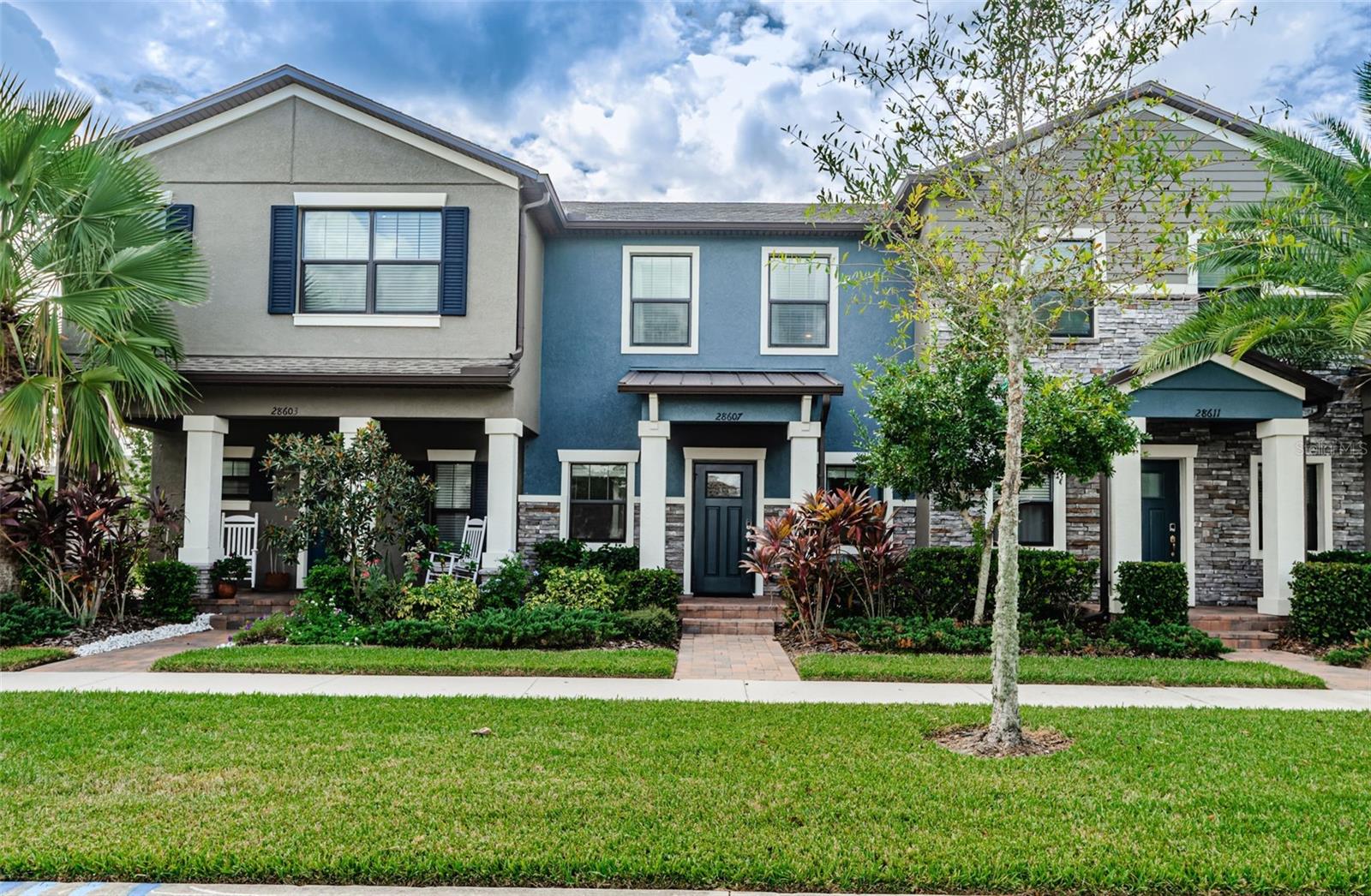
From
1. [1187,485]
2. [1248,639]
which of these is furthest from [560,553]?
[1187,485]

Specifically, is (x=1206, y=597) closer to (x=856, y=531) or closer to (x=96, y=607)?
(x=856, y=531)

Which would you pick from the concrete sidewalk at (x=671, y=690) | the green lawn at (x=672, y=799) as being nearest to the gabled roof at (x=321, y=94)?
the concrete sidewalk at (x=671, y=690)

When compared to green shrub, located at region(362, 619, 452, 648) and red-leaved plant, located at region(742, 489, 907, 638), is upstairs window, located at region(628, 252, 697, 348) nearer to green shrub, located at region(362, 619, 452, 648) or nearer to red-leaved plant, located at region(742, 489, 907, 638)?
red-leaved plant, located at region(742, 489, 907, 638)

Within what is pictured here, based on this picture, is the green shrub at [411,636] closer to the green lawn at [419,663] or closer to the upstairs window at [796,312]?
the green lawn at [419,663]

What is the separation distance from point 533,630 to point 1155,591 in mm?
7554

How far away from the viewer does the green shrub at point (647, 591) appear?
36.7 feet

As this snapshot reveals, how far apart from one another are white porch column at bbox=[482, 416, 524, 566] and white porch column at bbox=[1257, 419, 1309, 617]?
33.5 ft

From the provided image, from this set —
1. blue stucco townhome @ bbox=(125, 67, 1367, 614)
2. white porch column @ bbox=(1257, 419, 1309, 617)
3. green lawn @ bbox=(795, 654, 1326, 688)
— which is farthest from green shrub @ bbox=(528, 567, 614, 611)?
white porch column @ bbox=(1257, 419, 1309, 617)

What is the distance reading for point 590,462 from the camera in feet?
46.5

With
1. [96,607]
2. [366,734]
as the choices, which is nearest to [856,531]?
[366,734]

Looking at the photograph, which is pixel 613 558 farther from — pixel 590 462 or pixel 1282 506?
pixel 1282 506

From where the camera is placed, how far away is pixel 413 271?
1262 centimetres

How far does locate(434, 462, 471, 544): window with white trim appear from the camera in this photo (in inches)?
572

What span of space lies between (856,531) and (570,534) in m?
5.41
